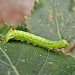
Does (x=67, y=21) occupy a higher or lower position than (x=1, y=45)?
higher

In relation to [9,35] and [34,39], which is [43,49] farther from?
[9,35]

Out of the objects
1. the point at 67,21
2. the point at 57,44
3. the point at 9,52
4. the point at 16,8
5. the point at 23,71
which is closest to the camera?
the point at 23,71

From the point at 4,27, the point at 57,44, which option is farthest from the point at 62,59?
the point at 4,27

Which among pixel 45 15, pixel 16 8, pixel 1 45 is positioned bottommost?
pixel 16 8

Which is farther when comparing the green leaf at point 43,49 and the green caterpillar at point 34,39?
the green caterpillar at point 34,39

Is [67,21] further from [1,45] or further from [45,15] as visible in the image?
[1,45]

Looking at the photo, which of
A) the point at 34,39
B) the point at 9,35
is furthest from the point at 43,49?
the point at 9,35
